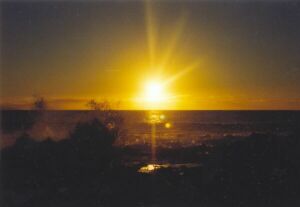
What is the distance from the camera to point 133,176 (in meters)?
Answer: 19.0

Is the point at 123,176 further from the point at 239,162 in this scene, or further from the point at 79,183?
the point at 239,162

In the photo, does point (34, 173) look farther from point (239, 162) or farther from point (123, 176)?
point (239, 162)

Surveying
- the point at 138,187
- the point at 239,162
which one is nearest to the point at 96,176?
the point at 138,187

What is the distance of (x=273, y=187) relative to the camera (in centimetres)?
1809

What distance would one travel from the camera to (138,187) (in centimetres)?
1767

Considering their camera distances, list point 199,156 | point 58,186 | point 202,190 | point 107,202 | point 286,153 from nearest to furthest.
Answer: point 107,202
point 202,190
point 58,186
point 286,153
point 199,156

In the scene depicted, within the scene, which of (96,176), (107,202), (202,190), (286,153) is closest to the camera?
(107,202)

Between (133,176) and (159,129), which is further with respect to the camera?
(159,129)

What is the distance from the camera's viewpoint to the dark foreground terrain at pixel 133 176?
54.4ft

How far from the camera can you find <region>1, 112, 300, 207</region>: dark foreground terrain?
1658 cm

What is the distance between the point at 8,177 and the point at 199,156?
44.2ft

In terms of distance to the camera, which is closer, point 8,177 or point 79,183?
point 79,183

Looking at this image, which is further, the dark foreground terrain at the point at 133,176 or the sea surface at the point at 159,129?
the sea surface at the point at 159,129

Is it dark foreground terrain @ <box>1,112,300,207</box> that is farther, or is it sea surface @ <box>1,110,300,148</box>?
sea surface @ <box>1,110,300,148</box>
